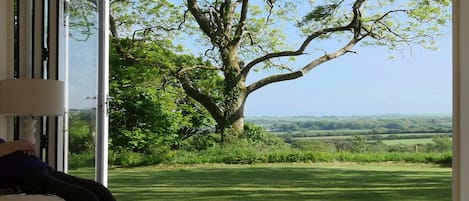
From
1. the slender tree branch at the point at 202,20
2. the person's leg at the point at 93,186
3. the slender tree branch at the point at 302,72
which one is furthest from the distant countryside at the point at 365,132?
the person's leg at the point at 93,186

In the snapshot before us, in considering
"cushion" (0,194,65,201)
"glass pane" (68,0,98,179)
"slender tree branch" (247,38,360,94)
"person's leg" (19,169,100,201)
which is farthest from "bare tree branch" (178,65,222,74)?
"cushion" (0,194,65,201)

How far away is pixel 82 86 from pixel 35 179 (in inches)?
76.7

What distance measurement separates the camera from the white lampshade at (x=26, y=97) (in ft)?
14.5

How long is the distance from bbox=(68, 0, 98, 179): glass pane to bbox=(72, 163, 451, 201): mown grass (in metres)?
1.79

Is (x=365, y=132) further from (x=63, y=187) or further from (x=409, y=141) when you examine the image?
(x=63, y=187)

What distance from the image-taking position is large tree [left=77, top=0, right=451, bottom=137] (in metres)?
7.15

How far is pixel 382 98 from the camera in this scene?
716cm

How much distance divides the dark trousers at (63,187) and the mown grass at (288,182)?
11.3ft

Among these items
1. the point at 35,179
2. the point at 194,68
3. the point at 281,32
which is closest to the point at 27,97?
the point at 35,179

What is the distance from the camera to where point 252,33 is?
7.61m

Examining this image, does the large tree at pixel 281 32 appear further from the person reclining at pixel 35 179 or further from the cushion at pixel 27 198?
the cushion at pixel 27 198

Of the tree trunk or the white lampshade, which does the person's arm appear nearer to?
the white lampshade

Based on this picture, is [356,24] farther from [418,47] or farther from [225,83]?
[225,83]

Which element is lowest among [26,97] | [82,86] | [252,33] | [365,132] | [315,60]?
[365,132]
